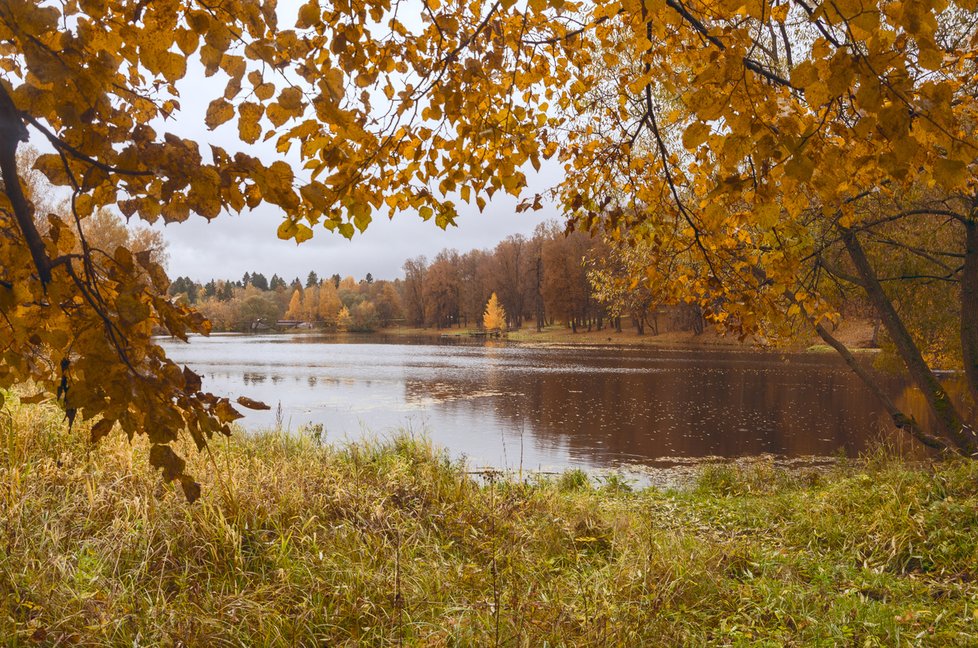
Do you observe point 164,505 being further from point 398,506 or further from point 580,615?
point 580,615

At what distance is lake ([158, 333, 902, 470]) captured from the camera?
11.8m

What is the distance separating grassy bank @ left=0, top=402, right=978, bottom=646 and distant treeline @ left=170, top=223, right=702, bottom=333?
88.6 ft

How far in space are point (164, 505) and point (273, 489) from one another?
2.51 feet

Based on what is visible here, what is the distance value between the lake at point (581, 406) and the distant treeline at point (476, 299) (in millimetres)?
9102

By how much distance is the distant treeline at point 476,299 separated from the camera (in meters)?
48.4

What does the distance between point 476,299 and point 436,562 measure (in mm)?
63666

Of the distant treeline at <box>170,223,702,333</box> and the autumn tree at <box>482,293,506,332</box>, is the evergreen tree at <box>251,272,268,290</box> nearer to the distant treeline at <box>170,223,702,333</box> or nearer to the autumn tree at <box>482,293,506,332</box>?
the distant treeline at <box>170,223,702,333</box>

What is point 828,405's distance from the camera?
54.5ft

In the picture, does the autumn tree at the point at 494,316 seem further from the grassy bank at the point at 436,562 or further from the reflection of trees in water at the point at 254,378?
the grassy bank at the point at 436,562

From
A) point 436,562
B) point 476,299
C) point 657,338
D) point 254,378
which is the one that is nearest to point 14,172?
point 436,562

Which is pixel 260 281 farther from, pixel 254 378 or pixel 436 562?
pixel 436 562

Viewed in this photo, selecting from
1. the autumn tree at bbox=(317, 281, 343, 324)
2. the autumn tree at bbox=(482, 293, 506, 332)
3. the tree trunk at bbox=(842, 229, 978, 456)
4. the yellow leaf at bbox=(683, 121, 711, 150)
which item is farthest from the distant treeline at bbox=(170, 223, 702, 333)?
the yellow leaf at bbox=(683, 121, 711, 150)

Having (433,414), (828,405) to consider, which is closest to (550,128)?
(433,414)

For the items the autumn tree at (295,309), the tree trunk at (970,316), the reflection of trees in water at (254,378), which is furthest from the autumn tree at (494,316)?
Result: the tree trunk at (970,316)
